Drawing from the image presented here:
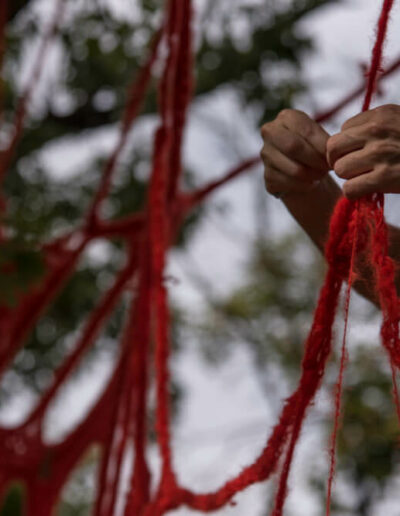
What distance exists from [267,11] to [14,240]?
0.59m

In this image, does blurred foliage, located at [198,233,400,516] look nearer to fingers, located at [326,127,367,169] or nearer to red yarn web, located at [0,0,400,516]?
red yarn web, located at [0,0,400,516]

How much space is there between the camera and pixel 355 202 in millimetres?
409

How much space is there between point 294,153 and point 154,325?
38 centimetres

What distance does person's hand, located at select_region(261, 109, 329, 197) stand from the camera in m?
0.43

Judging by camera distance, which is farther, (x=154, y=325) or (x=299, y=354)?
(x=299, y=354)

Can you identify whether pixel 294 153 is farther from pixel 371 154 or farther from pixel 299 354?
pixel 299 354

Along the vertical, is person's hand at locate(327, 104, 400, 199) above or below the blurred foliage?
below

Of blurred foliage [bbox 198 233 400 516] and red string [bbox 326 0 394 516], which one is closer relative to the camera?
red string [bbox 326 0 394 516]

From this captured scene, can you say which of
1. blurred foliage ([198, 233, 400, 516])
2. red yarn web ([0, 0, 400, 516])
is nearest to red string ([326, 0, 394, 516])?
red yarn web ([0, 0, 400, 516])

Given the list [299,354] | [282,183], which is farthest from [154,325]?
[299,354]

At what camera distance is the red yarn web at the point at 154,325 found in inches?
16.7

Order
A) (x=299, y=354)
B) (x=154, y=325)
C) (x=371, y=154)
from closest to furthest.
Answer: (x=371, y=154), (x=154, y=325), (x=299, y=354)

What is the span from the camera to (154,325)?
78cm

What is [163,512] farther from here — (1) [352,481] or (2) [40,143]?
(1) [352,481]
